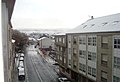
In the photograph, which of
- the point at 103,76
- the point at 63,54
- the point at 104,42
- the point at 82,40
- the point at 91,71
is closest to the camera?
the point at 104,42

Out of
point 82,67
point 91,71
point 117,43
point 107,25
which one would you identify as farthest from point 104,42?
point 82,67

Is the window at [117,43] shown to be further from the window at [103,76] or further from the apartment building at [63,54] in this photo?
the apartment building at [63,54]

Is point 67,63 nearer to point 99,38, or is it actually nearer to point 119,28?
point 99,38

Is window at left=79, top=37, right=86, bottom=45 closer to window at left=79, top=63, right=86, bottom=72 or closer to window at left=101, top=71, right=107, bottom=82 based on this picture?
window at left=79, top=63, right=86, bottom=72

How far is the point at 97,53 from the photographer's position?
22.9 m

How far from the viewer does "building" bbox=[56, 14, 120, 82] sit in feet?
64.6

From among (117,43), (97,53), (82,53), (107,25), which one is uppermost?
(107,25)

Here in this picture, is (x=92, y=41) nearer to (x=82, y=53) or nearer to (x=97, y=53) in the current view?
(x=97, y=53)

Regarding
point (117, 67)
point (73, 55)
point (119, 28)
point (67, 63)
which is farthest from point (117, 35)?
point (67, 63)

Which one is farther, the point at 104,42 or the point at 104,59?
the point at 104,59

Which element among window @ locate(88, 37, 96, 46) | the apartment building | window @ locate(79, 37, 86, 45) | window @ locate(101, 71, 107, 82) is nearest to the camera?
window @ locate(101, 71, 107, 82)

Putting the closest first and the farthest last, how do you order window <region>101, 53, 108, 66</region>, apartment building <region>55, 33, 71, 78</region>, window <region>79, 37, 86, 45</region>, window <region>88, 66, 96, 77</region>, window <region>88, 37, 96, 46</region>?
window <region>101, 53, 108, 66</region> < window <region>88, 37, 96, 46</region> < window <region>88, 66, 96, 77</region> < window <region>79, 37, 86, 45</region> < apartment building <region>55, 33, 71, 78</region>

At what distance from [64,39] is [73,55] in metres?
4.59

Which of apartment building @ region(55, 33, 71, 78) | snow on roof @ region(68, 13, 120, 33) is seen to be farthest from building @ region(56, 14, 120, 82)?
apartment building @ region(55, 33, 71, 78)
